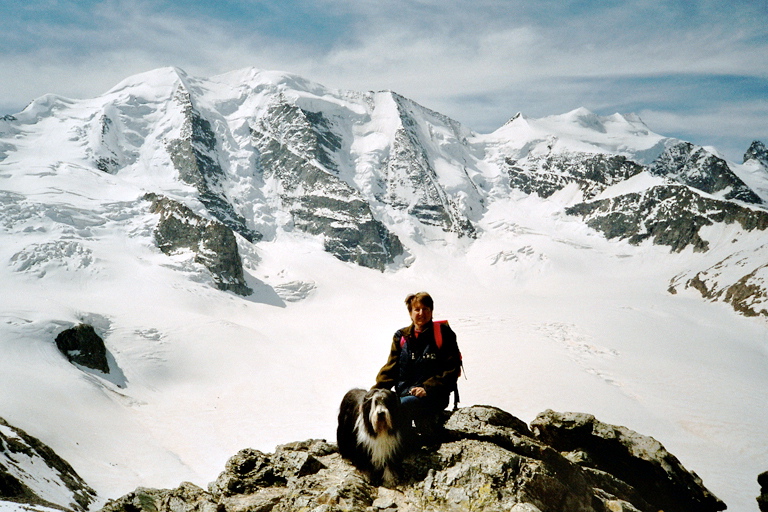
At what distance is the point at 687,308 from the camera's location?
71.1 metres

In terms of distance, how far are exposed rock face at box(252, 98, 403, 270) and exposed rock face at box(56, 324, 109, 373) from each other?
274ft

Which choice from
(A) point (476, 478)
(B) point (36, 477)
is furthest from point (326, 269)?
(A) point (476, 478)

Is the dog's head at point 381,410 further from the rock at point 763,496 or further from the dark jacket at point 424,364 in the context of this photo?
the rock at point 763,496

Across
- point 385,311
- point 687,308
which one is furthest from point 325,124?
point 687,308

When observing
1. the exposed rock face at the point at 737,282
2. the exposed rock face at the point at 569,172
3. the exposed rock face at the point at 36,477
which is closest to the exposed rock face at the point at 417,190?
the exposed rock face at the point at 569,172

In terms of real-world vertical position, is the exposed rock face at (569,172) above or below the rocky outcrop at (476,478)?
above

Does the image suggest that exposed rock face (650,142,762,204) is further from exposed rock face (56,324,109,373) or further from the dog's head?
the dog's head

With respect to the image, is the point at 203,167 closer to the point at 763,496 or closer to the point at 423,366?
the point at 423,366

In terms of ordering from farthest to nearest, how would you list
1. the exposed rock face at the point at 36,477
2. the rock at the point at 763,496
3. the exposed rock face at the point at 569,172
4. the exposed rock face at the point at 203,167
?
1. the exposed rock face at the point at 569,172
2. the exposed rock face at the point at 203,167
3. the exposed rock face at the point at 36,477
4. the rock at the point at 763,496

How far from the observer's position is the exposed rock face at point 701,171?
161000mm

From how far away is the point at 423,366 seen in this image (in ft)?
21.3

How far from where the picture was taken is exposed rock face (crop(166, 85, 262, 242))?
118 metres

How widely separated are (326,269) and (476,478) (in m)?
104

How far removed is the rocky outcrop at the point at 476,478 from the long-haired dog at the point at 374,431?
17 cm
